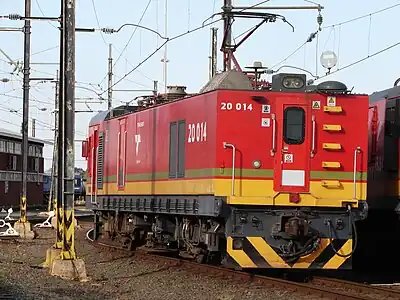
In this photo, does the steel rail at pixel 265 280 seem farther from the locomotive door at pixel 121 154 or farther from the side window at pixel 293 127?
the side window at pixel 293 127

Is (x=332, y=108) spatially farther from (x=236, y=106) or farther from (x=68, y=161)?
(x=68, y=161)

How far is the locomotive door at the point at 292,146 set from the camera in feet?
47.1

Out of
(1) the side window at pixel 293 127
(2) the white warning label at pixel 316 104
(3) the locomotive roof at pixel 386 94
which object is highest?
(3) the locomotive roof at pixel 386 94

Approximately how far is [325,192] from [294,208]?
62 cm

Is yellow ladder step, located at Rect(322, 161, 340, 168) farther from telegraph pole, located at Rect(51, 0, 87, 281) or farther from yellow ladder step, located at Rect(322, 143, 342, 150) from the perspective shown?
telegraph pole, located at Rect(51, 0, 87, 281)

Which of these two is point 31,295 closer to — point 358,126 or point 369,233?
point 358,126

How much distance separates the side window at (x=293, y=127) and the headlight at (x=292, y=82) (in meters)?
0.42

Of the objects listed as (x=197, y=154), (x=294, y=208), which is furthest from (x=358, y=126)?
(x=197, y=154)

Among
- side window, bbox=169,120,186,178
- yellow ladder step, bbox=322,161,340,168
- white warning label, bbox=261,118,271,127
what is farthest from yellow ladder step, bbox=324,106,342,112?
side window, bbox=169,120,186,178

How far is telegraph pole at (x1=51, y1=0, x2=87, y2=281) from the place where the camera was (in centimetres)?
1576

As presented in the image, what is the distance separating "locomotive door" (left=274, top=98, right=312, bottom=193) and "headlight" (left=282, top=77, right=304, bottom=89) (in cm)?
29

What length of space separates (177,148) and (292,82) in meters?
2.98

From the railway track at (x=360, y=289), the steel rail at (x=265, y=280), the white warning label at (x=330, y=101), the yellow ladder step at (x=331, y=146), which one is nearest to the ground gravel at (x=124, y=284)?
the steel rail at (x=265, y=280)

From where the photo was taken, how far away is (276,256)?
1417 cm
